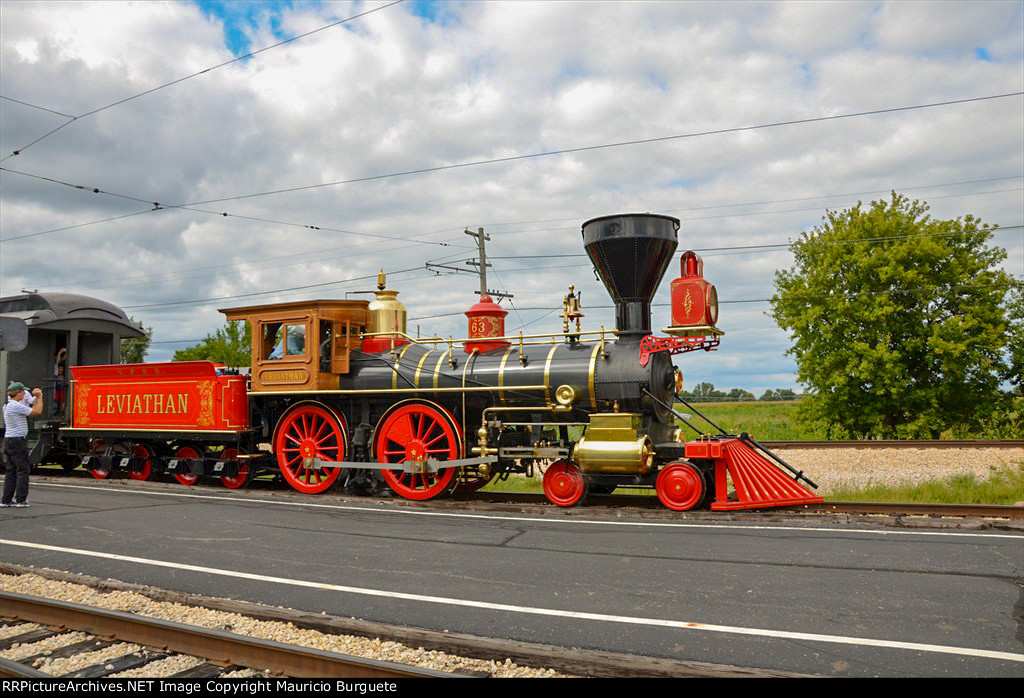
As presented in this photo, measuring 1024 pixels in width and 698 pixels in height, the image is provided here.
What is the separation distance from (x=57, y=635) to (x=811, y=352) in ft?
71.2

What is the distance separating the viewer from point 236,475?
1231cm

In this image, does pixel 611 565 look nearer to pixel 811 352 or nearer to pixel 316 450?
pixel 316 450

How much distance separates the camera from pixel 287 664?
13.2 feet

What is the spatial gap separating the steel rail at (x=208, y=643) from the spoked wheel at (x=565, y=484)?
223 inches

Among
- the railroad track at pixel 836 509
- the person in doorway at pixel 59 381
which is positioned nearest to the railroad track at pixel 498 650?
the railroad track at pixel 836 509

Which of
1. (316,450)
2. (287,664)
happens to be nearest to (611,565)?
(287,664)

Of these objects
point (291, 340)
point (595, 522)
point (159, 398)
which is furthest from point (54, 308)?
point (595, 522)

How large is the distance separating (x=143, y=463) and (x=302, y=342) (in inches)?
174

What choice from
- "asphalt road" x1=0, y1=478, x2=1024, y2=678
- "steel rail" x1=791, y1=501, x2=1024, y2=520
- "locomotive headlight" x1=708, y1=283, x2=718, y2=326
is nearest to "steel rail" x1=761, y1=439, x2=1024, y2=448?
"steel rail" x1=791, y1=501, x2=1024, y2=520

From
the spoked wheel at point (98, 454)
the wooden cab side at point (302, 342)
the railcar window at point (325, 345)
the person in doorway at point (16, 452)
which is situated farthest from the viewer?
the spoked wheel at point (98, 454)

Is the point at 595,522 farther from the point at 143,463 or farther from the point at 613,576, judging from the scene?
the point at 143,463

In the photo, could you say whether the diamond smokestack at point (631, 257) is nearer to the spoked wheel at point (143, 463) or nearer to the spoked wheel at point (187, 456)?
the spoked wheel at point (187, 456)

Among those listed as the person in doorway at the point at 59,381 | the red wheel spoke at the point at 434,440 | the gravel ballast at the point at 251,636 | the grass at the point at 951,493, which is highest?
the person in doorway at the point at 59,381

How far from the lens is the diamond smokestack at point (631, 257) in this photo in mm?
9516
